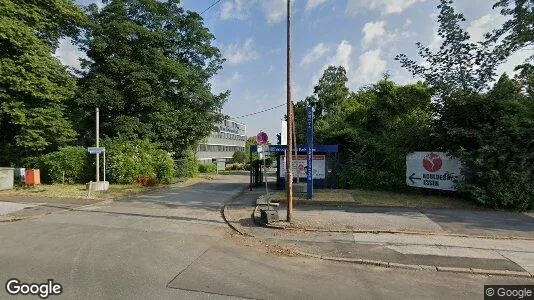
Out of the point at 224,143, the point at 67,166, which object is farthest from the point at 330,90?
the point at 224,143

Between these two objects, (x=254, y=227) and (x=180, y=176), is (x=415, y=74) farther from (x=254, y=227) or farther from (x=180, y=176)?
(x=180, y=176)

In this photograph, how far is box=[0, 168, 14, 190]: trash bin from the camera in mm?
18734

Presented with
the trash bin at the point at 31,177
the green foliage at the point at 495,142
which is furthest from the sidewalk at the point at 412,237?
the trash bin at the point at 31,177

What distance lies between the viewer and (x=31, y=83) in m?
21.2

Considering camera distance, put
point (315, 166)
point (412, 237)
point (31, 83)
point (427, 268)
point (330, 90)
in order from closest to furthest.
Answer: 1. point (427, 268)
2. point (412, 237)
3. point (315, 166)
4. point (31, 83)
5. point (330, 90)

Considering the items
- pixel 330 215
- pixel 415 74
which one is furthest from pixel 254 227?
pixel 415 74

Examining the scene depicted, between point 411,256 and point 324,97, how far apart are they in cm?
2736

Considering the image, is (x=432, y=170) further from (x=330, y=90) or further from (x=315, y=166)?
(x=330, y=90)

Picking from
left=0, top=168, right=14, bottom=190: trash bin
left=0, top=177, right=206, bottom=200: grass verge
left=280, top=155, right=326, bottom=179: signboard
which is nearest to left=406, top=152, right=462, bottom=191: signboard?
left=280, top=155, right=326, bottom=179: signboard

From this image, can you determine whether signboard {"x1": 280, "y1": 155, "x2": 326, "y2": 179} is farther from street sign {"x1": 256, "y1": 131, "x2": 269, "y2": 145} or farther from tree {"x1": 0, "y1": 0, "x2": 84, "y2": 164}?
tree {"x1": 0, "y1": 0, "x2": 84, "y2": 164}

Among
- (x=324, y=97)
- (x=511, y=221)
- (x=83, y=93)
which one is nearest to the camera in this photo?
(x=511, y=221)

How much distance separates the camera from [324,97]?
110 ft

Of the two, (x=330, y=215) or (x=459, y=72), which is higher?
(x=459, y=72)

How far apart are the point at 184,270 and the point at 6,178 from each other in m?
17.9
